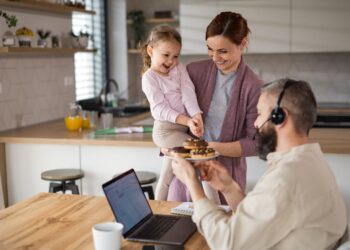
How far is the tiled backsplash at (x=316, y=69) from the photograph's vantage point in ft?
19.1

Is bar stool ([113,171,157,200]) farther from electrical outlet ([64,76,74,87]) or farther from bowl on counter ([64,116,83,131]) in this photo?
electrical outlet ([64,76,74,87])

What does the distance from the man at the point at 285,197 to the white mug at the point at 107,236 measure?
0.31 metres

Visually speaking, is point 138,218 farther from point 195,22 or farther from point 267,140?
point 195,22

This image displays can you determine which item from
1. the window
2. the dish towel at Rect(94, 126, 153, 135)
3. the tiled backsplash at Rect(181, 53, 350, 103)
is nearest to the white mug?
the dish towel at Rect(94, 126, 153, 135)

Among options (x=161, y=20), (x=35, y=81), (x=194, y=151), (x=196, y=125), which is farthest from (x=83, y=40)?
(x=194, y=151)

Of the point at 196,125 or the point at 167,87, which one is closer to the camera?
the point at 196,125

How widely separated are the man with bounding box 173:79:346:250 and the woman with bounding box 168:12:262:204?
689 millimetres

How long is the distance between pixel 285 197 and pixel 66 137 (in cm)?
257

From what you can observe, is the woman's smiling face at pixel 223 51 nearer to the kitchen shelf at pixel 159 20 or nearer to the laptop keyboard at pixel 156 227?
the laptop keyboard at pixel 156 227

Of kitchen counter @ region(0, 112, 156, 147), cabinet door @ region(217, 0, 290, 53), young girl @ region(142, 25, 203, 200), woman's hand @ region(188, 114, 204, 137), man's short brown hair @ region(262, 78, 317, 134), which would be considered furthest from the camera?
cabinet door @ region(217, 0, 290, 53)

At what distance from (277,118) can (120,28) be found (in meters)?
4.96

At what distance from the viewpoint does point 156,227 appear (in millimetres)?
1958

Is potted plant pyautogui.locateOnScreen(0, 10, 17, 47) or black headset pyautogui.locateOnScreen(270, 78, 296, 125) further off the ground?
potted plant pyautogui.locateOnScreen(0, 10, 17, 47)

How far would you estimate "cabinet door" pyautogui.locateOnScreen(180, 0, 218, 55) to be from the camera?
5602 mm
